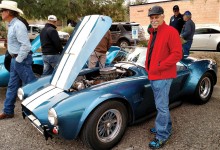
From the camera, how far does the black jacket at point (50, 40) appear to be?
5.12 m

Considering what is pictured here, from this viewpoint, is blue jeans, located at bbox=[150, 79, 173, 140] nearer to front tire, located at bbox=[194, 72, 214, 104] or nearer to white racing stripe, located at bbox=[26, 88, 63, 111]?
white racing stripe, located at bbox=[26, 88, 63, 111]

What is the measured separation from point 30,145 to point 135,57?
7.13 ft

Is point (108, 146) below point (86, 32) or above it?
below

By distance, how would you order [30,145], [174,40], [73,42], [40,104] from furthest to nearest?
[73,42], [30,145], [40,104], [174,40]

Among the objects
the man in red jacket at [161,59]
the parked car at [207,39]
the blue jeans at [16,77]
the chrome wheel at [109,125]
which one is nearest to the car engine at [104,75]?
the chrome wheel at [109,125]

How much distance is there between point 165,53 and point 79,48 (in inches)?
46.7

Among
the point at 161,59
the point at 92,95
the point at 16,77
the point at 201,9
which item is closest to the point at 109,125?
the point at 92,95

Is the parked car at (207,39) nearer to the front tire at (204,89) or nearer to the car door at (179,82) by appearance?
the front tire at (204,89)

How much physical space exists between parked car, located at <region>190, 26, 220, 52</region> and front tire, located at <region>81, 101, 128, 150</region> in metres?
11.2

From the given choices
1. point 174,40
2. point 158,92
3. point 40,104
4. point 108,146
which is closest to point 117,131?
point 108,146

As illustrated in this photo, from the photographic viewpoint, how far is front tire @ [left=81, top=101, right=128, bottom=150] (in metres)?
2.96

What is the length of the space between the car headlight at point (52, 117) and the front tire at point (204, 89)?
273 cm

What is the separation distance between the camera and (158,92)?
3.13 meters

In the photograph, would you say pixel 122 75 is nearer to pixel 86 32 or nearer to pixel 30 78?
pixel 86 32
